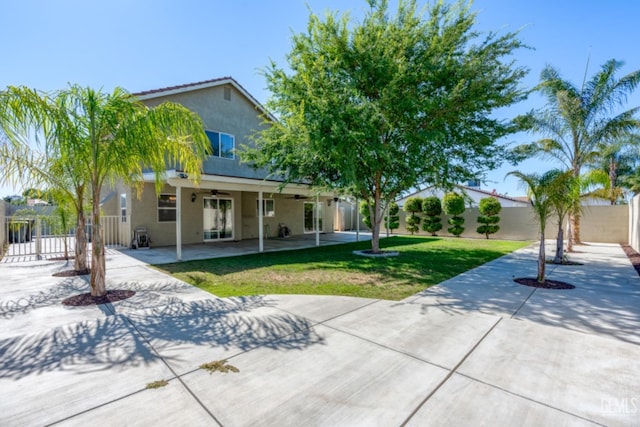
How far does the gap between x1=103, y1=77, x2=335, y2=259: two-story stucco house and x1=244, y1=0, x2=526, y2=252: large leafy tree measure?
356cm

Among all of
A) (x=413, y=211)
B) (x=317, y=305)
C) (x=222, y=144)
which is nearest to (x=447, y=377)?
(x=317, y=305)

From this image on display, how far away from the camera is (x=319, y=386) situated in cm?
272

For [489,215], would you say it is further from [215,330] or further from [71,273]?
[71,273]

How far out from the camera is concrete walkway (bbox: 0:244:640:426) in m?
2.37

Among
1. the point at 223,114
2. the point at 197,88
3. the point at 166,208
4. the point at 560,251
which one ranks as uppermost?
the point at 197,88

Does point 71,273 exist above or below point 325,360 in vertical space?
above

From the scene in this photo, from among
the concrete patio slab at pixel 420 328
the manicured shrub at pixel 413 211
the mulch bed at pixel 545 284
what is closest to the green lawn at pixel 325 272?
the concrete patio slab at pixel 420 328

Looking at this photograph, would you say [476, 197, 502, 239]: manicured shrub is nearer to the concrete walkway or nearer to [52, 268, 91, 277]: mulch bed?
the concrete walkway

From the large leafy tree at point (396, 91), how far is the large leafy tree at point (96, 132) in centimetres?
387

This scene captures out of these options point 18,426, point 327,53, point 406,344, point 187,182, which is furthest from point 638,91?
point 18,426

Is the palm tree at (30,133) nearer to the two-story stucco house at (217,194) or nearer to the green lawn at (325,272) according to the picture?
the green lawn at (325,272)

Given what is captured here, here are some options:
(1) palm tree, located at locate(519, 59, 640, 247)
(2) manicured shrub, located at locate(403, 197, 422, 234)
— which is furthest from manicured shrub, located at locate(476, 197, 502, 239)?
(1) palm tree, located at locate(519, 59, 640, 247)

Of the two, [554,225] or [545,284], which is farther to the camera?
[554,225]
